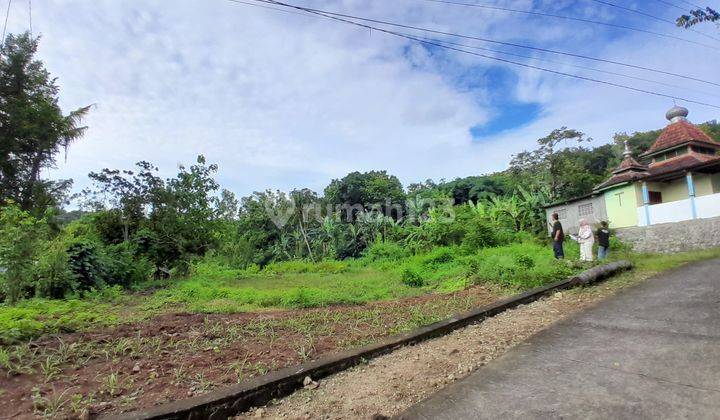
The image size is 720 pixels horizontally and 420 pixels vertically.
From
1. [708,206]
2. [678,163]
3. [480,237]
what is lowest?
[480,237]

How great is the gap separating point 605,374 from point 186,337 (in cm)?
411

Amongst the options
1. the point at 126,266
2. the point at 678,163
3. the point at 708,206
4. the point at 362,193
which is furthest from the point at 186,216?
the point at 678,163

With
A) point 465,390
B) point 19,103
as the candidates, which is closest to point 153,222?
point 19,103

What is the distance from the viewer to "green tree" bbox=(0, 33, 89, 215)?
14.9m

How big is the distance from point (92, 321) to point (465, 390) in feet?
15.7

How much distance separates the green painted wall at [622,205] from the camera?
1545 centimetres

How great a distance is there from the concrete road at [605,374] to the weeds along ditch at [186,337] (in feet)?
4.55

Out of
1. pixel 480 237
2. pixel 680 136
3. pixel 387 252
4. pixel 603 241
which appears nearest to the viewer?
pixel 603 241

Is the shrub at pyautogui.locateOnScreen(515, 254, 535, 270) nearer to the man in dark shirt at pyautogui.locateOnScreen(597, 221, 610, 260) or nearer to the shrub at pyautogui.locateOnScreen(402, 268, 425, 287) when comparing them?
the shrub at pyautogui.locateOnScreen(402, 268, 425, 287)

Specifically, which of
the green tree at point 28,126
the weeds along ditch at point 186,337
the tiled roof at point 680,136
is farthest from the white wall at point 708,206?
the green tree at point 28,126

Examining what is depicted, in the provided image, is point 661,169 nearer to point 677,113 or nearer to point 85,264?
point 677,113

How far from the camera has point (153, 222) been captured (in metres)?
13.2

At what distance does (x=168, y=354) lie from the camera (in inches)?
138

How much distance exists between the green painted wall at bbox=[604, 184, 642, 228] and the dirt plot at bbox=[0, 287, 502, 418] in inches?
571
